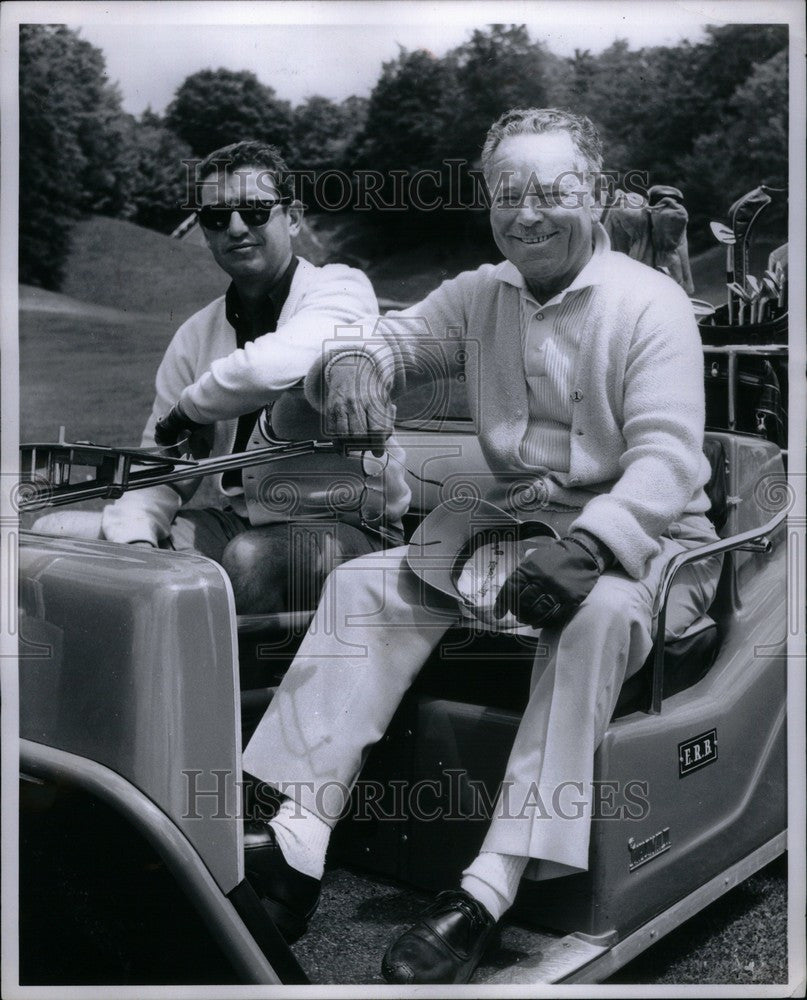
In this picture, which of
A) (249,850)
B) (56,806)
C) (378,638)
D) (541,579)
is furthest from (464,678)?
(56,806)

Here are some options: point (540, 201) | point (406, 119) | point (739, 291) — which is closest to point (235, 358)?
point (406, 119)

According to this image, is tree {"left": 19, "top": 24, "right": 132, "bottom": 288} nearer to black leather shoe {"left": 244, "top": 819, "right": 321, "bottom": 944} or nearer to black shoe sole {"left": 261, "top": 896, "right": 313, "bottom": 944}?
black leather shoe {"left": 244, "top": 819, "right": 321, "bottom": 944}

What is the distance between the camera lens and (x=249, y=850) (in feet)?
6.80

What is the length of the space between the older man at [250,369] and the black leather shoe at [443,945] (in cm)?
71

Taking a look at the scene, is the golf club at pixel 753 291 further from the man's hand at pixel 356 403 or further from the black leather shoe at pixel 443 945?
the black leather shoe at pixel 443 945

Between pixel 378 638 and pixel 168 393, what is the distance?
69 cm

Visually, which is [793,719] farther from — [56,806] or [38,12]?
[38,12]

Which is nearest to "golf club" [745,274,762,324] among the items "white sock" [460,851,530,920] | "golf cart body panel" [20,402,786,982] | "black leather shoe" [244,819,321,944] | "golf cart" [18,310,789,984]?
"golf cart" [18,310,789,984]

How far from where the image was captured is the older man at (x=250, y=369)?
7.81 ft

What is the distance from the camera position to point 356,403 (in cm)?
234

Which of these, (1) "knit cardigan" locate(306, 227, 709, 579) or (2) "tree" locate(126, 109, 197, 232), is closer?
(1) "knit cardigan" locate(306, 227, 709, 579)

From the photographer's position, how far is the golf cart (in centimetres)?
186

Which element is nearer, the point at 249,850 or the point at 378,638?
the point at 249,850

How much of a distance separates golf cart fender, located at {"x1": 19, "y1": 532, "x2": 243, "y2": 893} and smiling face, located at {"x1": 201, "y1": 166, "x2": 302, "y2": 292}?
0.73 metres
